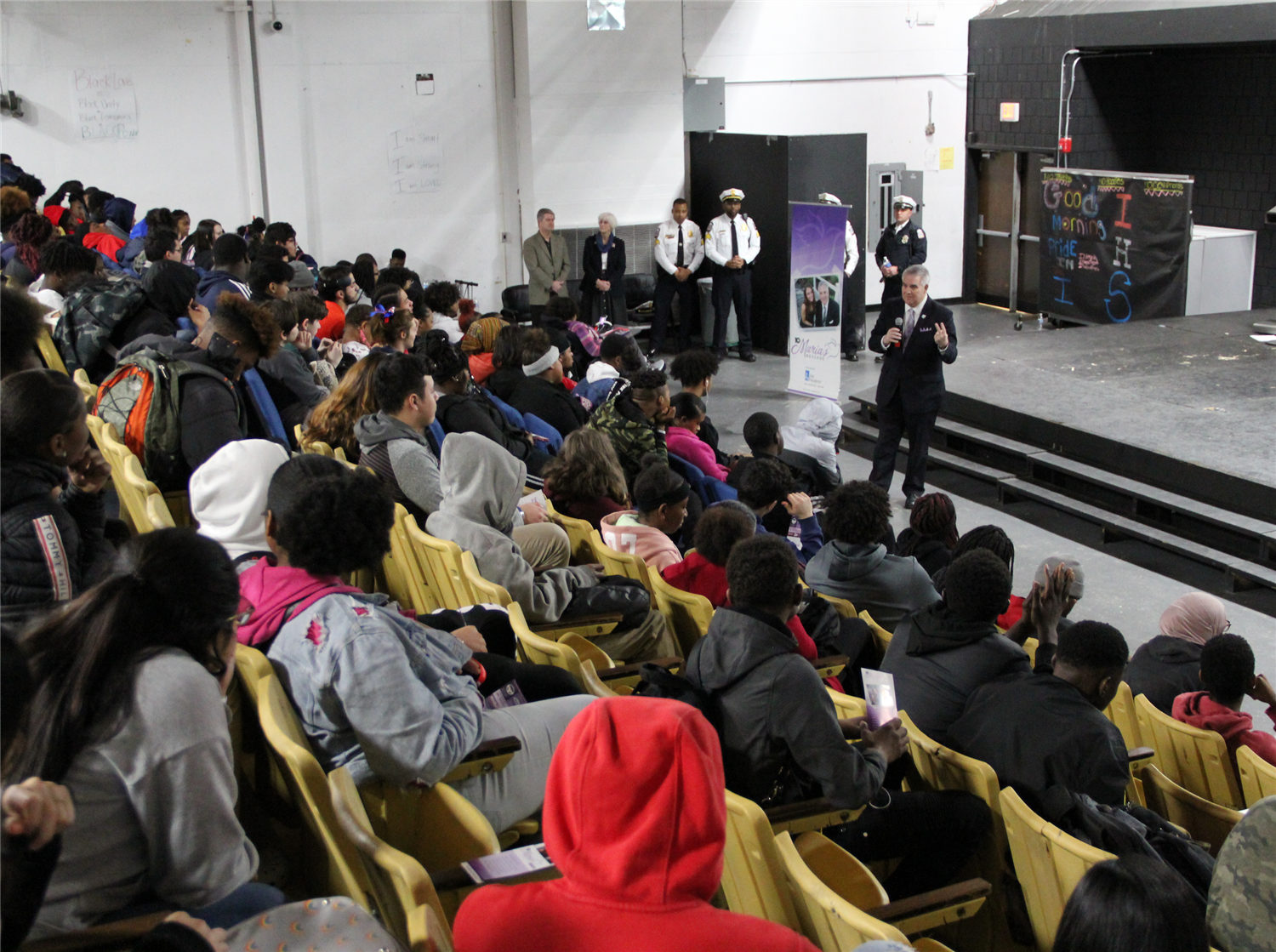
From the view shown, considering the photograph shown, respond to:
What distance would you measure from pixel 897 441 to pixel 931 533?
2627 mm

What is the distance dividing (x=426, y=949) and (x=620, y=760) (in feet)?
1.35

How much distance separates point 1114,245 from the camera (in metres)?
11.2

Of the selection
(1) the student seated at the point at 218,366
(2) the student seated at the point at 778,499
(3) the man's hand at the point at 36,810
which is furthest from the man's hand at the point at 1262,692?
(1) the student seated at the point at 218,366

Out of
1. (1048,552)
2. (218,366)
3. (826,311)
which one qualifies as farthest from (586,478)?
(826,311)

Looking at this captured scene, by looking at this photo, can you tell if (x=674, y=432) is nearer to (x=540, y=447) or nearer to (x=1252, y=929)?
(x=540, y=447)

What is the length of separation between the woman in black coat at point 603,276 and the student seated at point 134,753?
31.5 ft

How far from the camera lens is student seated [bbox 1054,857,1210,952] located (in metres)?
1.65

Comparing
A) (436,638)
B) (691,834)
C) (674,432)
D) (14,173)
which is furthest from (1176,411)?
(14,173)

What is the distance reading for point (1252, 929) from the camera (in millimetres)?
2037

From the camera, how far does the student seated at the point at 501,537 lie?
10.9 ft

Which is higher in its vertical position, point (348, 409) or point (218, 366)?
point (218, 366)

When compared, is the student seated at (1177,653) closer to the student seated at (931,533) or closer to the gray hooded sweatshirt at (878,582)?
the gray hooded sweatshirt at (878,582)

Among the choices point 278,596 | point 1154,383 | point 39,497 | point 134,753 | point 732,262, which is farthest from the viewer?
point 732,262

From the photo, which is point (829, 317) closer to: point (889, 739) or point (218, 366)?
point (218, 366)
